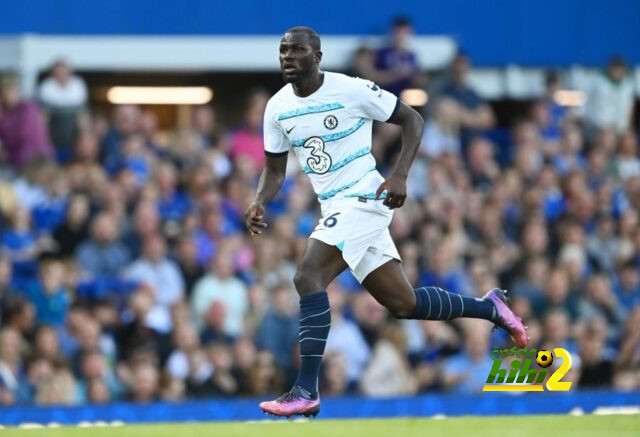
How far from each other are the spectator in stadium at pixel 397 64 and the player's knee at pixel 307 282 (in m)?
7.10

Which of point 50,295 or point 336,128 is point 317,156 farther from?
point 50,295

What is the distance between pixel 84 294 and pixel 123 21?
4.62m

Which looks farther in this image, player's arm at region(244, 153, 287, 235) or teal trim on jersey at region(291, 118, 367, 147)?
player's arm at region(244, 153, 287, 235)

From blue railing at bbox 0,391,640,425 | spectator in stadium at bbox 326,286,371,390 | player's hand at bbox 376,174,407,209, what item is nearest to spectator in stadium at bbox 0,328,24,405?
blue railing at bbox 0,391,640,425

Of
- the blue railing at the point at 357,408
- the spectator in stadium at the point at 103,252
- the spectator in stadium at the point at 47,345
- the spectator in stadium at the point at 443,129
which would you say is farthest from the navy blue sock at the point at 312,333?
the spectator in stadium at the point at 443,129

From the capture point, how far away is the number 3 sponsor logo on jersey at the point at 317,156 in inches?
347

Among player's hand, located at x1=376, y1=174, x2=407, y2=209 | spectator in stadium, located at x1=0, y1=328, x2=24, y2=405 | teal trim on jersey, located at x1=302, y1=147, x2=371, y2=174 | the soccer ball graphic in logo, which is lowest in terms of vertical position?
the soccer ball graphic in logo

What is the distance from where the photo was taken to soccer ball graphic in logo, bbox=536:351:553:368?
1184 centimetres

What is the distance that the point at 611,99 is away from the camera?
17047mm

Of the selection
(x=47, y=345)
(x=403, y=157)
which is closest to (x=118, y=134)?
(x=47, y=345)

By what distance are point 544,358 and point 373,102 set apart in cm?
407

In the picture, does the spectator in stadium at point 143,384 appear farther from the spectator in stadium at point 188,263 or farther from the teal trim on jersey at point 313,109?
the teal trim on jersey at point 313,109

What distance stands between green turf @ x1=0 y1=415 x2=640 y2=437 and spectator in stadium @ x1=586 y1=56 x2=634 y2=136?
7.11 meters

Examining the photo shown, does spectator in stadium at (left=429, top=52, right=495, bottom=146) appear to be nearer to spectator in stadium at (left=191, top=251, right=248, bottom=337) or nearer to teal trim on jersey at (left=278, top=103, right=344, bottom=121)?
spectator in stadium at (left=191, top=251, right=248, bottom=337)
